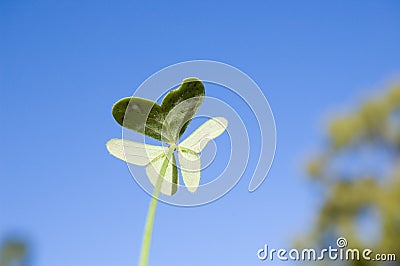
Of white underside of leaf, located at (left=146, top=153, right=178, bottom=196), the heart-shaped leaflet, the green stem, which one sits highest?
the heart-shaped leaflet

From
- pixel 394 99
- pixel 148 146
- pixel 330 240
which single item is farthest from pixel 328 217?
pixel 148 146

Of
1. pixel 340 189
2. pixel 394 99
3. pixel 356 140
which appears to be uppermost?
pixel 394 99

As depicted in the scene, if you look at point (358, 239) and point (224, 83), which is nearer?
point (224, 83)

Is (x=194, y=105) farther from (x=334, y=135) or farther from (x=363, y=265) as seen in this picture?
(x=334, y=135)

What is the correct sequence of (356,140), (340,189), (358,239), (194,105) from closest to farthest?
(194,105), (358,239), (340,189), (356,140)

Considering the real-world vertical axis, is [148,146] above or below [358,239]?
below

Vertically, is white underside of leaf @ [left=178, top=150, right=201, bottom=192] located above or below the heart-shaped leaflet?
below
